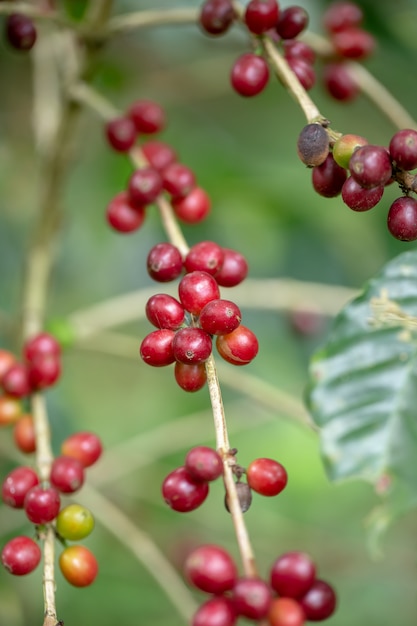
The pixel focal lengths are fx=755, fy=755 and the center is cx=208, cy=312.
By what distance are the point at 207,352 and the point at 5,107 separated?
1.48 m

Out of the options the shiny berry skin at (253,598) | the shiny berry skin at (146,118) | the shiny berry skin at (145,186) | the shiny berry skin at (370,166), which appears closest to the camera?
the shiny berry skin at (253,598)

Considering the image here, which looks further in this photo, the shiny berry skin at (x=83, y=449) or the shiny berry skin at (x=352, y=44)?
the shiny berry skin at (x=352, y=44)

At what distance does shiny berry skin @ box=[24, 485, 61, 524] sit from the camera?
2.39ft

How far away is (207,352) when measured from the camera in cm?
64

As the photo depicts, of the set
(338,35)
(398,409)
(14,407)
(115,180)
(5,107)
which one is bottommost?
(398,409)

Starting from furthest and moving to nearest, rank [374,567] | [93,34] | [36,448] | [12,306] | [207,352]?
[374,567], [12,306], [93,34], [36,448], [207,352]

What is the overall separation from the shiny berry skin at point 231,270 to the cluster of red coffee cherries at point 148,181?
0.17 metres

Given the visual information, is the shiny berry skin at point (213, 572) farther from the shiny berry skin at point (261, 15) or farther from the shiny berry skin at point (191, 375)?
the shiny berry skin at point (261, 15)

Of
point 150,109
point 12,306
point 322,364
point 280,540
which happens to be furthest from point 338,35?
point 280,540

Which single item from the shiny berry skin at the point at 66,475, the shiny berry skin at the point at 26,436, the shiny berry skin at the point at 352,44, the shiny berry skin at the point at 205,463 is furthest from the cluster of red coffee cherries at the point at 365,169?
the shiny berry skin at the point at 352,44

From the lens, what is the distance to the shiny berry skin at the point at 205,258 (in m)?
0.77

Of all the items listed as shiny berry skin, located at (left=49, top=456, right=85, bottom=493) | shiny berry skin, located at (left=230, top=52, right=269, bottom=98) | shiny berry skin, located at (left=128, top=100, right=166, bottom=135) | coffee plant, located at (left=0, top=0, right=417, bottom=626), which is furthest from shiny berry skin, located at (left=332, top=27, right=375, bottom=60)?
shiny berry skin, located at (left=49, top=456, right=85, bottom=493)

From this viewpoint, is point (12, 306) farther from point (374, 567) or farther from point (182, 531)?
point (374, 567)

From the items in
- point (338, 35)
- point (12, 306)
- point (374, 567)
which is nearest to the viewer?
point (338, 35)
